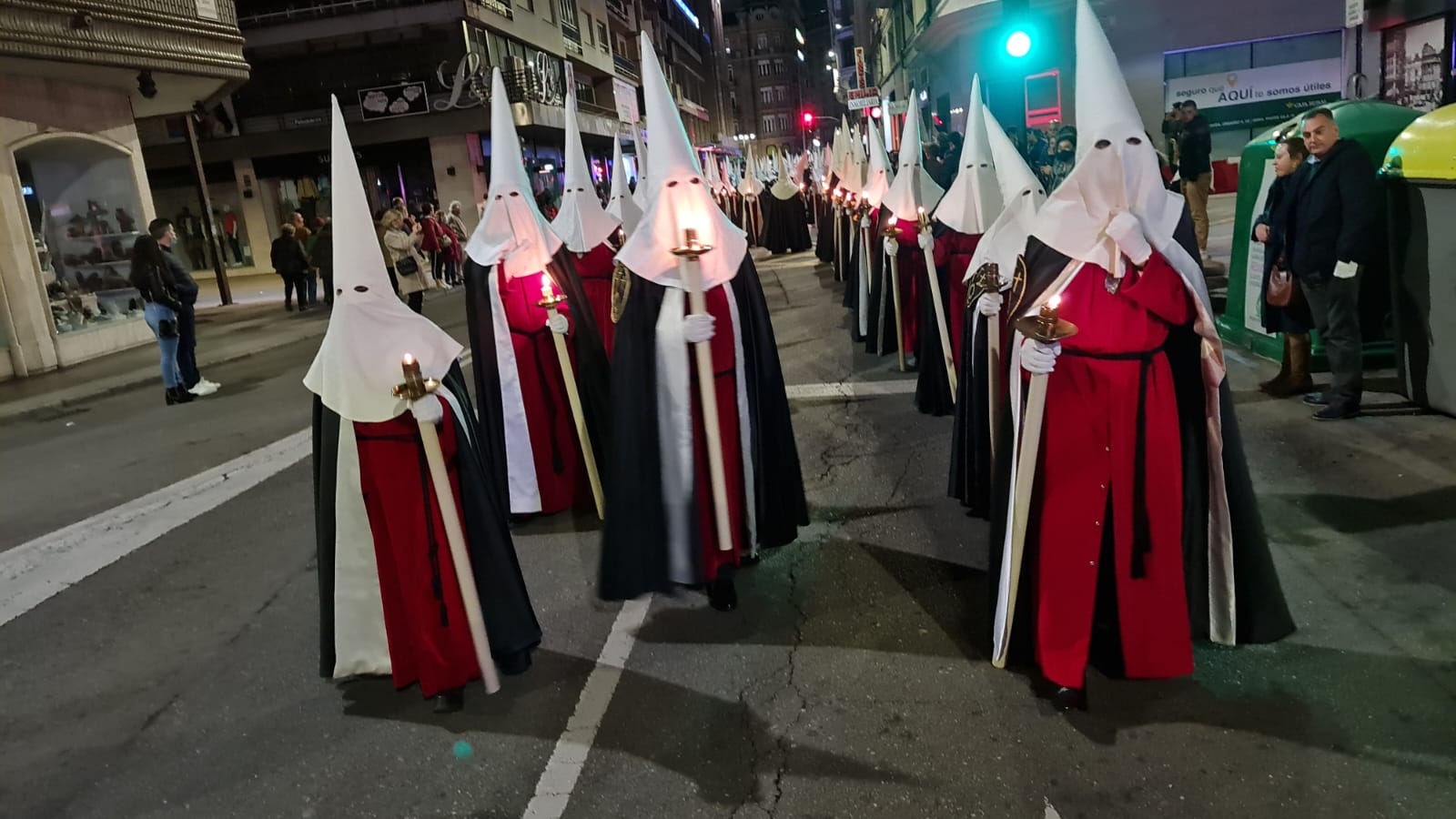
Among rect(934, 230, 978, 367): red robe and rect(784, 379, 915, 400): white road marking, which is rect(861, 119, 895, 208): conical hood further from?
rect(934, 230, 978, 367): red robe

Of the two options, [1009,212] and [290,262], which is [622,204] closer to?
[1009,212]

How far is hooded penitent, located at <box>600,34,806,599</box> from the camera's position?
165 inches

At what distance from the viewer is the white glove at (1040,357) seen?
3.23 m

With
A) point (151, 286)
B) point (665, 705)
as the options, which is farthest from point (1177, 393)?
point (151, 286)

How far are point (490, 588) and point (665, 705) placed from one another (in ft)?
2.74

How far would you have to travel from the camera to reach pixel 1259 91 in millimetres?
22969

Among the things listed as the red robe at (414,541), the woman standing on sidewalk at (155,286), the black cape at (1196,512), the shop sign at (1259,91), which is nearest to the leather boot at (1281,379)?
the black cape at (1196,512)

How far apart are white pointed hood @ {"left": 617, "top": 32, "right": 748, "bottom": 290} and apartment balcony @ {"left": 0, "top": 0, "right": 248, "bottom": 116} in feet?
41.6

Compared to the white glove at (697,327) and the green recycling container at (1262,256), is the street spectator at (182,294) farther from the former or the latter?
the green recycling container at (1262,256)

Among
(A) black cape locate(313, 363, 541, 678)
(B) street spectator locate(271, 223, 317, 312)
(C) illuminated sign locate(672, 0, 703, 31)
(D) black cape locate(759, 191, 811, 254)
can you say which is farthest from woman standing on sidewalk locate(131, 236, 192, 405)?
(C) illuminated sign locate(672, 0, 703, 31)

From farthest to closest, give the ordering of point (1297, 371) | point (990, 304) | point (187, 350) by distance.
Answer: point (187, 350)
point (1297, 371)
point (990, 304)

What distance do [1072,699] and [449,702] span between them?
238 cm

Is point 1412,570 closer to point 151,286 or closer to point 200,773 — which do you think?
point 200,773

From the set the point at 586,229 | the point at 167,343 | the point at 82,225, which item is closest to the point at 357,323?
the point at 586,229
